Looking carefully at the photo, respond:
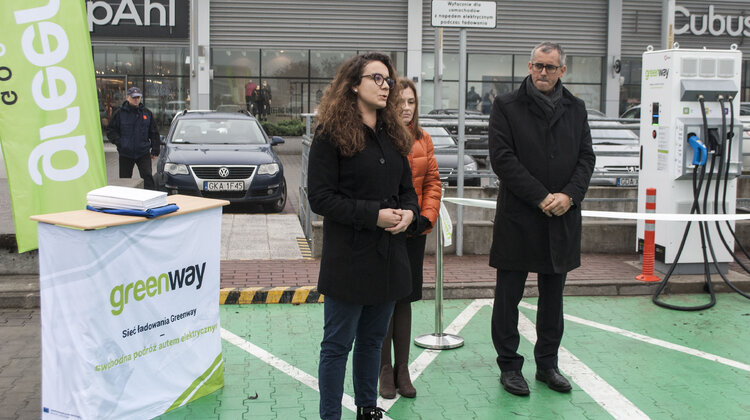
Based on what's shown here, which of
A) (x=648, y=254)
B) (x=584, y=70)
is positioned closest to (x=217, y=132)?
(x=648, y=254)

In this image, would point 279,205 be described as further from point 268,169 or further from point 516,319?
point 516,319

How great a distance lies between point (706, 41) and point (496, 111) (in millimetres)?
27687

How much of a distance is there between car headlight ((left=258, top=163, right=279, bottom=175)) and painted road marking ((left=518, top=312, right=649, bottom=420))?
6740mm

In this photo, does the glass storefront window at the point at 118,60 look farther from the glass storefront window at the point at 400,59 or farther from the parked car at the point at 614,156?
the parked car at the point at 614,156

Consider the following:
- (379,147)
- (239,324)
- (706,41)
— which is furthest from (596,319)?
(706,41)

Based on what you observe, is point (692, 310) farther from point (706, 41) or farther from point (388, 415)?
point (706, 41)

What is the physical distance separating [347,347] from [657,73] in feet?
17.0

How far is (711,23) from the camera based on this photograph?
29.4m

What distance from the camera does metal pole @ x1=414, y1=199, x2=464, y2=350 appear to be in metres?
6.03

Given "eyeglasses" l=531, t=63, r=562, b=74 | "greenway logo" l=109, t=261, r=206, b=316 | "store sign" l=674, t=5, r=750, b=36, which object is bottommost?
"greenway logo" l=109, t=261, r=206, b=316

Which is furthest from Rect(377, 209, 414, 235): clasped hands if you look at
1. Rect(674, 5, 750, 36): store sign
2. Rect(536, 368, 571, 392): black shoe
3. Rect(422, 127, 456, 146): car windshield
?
Rect(674, 5, 750, 36): store sign

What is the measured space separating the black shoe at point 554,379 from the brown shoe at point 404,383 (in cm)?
88

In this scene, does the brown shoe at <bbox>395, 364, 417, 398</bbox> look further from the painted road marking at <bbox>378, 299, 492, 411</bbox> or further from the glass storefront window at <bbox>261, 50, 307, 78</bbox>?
the glass storefront window at <bbox>261, 50, 307, 78</bbox>

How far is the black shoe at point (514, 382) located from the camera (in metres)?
5.06
